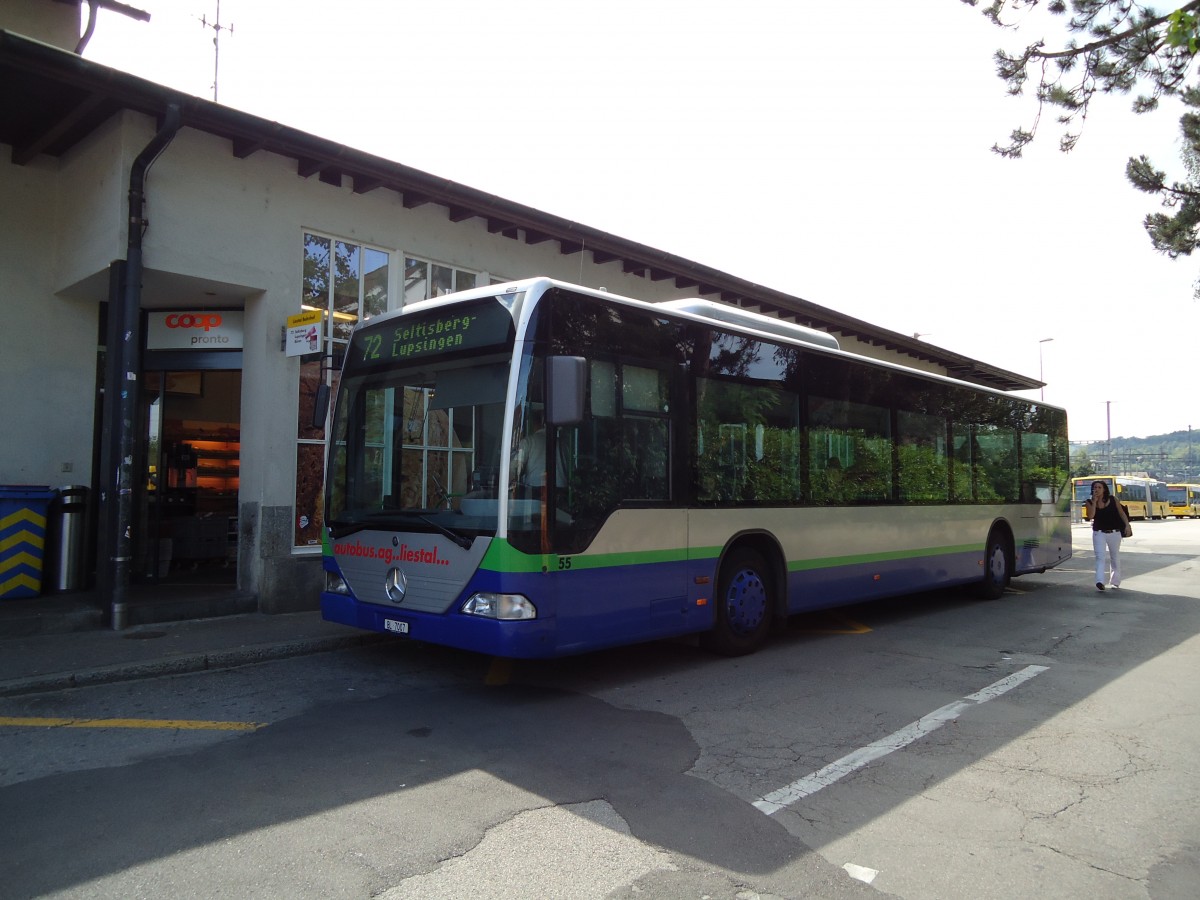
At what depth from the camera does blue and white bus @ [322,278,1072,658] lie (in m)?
5.84

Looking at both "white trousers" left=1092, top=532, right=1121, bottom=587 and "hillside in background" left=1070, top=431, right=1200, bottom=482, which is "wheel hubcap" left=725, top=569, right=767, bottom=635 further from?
"hillside in background" left=1070, top=431, right=1200, bottom=482

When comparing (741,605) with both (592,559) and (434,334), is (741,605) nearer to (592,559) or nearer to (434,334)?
(592,559)

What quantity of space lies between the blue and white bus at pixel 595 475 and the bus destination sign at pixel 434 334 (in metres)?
0.02

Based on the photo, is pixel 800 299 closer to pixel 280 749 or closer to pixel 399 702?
pixel 399 702

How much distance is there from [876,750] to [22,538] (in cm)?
905

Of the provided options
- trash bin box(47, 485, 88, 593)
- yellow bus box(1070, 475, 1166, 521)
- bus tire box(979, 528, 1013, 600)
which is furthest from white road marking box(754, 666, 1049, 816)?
yellow bus box(1070, 475, 1166, 521)

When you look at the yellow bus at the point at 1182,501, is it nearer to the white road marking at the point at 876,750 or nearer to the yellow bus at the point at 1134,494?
the yellow bus at the point at 1134,494

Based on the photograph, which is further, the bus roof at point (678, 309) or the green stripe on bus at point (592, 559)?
the bus roof at point (678, 309)

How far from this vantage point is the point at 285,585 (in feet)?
31.9

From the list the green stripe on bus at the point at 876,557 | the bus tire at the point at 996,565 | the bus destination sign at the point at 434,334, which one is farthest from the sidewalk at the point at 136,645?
the bus tire at the point at 996,565

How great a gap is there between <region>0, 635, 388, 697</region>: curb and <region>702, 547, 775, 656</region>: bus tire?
350 cm

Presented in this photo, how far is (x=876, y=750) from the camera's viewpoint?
504 centimetres

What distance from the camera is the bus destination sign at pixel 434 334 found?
244 inches

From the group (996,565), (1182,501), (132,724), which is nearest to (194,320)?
(132,724)
